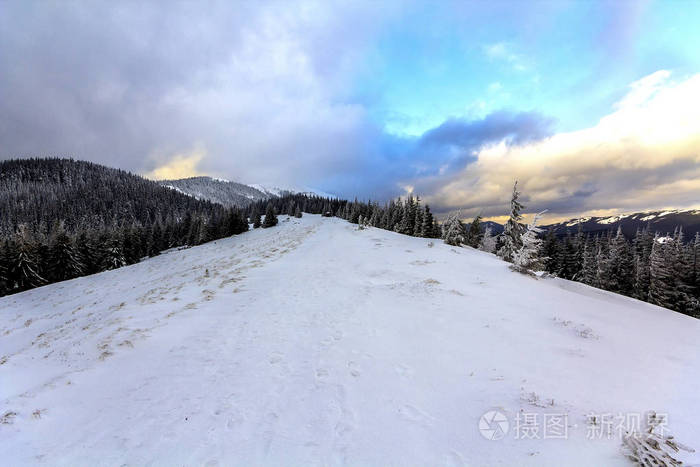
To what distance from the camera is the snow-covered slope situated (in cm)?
471

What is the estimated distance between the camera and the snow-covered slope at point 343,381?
4.71 metres

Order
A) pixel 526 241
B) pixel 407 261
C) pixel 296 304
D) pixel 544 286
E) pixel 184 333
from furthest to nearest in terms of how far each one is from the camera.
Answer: pixel 407 261 → pixel 526 241 → pixel 544 286 → pixel 296 304 → pixel 184 333

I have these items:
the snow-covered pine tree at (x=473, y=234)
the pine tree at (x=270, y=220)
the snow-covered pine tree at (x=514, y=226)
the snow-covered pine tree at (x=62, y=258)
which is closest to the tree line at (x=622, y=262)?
the snow-covered pine tree at (x=514, y=226)

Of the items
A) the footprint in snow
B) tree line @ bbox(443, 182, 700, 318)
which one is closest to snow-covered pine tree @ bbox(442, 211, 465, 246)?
tree line @ bbox(443, 182, 700, 318)

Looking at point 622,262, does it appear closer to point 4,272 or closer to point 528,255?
point 528,255

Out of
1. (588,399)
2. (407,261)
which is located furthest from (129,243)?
(588,399)

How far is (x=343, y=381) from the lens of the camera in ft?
22.7

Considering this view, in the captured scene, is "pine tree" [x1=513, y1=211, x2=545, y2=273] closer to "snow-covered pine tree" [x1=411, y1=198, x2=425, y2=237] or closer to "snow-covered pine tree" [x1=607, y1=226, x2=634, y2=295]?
"snow-covered pine tree" [x1=607, y1=226, x2=634, y2=295]

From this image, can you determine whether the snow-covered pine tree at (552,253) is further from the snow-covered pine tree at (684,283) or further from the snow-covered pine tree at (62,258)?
the snow-covered pine tree at (62,258)

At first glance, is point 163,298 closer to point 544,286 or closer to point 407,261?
point 407,261

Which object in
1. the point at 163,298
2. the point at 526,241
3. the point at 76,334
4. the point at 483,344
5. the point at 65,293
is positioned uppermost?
the point at 526,241

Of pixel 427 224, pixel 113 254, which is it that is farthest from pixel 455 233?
pixel 113 254

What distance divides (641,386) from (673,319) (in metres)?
11.7

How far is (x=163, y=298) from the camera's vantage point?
14.7m
